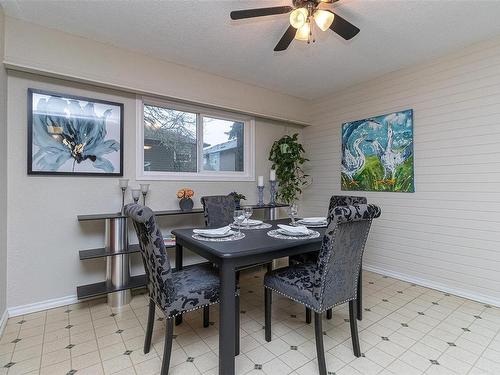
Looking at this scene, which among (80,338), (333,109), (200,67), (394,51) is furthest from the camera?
(333,109)

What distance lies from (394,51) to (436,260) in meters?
→ 2.40

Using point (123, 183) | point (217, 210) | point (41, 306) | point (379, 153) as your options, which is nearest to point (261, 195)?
point (217, 210)

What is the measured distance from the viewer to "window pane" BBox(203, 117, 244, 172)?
3.63 meters

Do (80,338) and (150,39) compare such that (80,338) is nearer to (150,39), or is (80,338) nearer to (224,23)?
(150,39)

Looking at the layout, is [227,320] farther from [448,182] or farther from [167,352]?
[448,182]

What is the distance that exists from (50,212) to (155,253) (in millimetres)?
1658

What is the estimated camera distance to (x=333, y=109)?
162 inches

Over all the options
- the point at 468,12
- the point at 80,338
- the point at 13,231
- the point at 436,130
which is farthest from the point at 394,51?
the point at 13,231

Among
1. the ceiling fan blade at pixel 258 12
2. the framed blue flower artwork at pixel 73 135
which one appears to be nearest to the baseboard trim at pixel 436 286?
the ceiling fan blade at pixel 258 12

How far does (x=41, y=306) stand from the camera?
2.45 m

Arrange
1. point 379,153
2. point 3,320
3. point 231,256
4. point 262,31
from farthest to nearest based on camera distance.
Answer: point 379,153 < point 262,31 < point 3,320 < point 231,256

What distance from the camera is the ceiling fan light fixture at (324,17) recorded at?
181 centimetres

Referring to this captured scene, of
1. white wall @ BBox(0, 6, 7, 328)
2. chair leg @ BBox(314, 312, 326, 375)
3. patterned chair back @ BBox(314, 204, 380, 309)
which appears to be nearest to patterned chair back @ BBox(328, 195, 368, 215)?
patterned chair back @ BBox(314, 204, 380, 309)

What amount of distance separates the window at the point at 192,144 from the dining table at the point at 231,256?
62.8 inches
